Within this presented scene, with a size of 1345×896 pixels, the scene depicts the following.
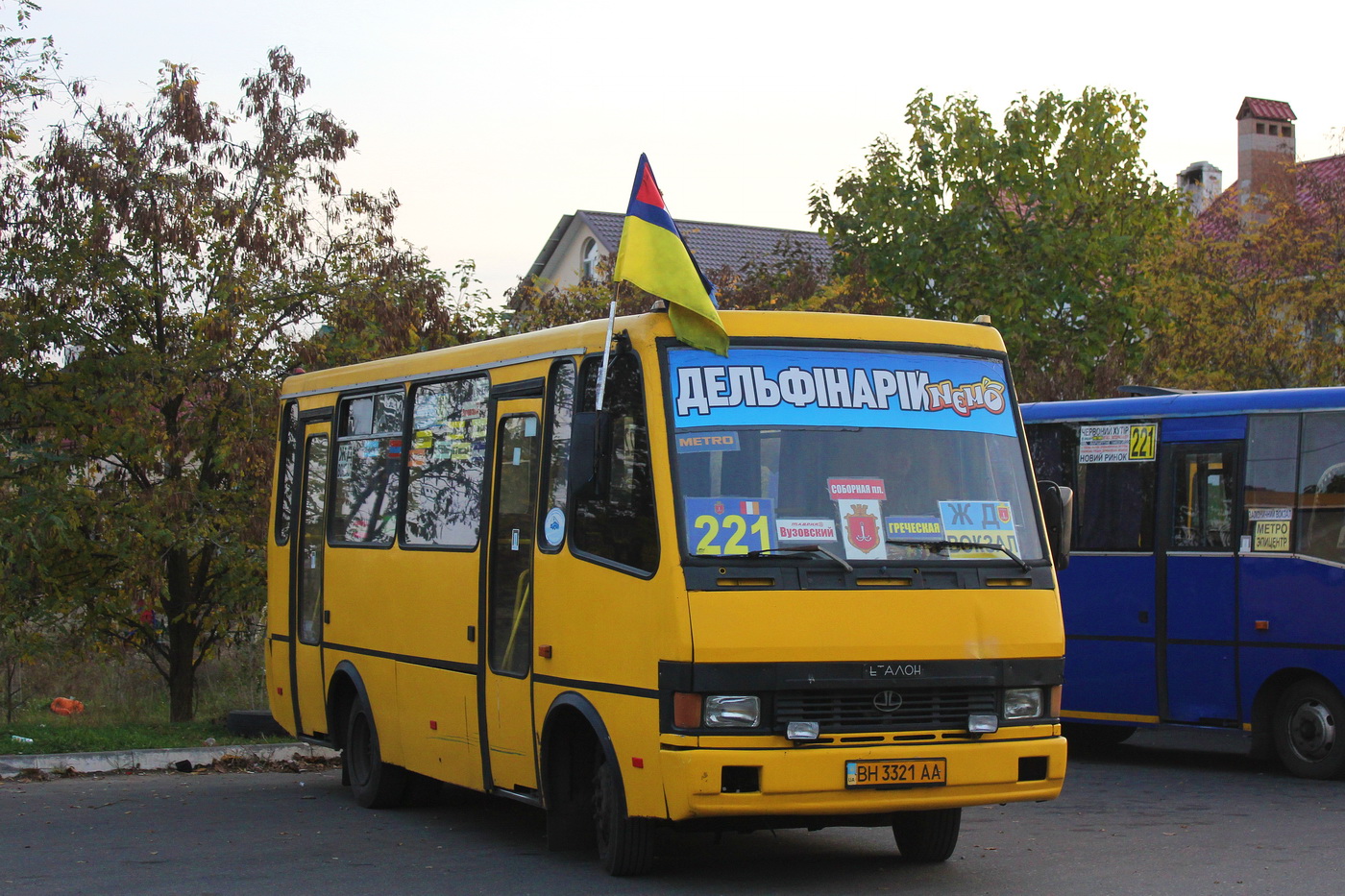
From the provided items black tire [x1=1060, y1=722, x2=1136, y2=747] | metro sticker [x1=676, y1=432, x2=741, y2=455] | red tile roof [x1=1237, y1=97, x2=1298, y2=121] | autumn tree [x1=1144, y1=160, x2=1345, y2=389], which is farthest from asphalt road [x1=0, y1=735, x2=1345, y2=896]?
red tile roof [x1=1237, y1=97, x2=1298, y2=121]

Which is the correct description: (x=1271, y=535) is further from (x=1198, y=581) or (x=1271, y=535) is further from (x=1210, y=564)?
(x=1198, y=581)

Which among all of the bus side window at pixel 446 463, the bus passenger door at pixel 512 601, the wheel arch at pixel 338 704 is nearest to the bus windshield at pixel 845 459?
the bus passenger door at pixel 512 601

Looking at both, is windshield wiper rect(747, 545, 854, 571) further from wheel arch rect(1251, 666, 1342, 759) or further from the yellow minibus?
wheel arch rect(1251, 666, 1342, 759)

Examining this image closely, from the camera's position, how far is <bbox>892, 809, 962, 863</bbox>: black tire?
8.83 metres

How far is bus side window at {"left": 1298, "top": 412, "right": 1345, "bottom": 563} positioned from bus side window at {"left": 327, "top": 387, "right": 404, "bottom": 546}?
6.58 metres

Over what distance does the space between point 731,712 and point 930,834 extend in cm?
183

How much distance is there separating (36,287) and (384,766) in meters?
8.52

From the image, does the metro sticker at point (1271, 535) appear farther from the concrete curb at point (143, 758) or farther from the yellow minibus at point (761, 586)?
the concrete curb at point (143, 758)

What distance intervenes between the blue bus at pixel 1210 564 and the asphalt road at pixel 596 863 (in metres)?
0.74

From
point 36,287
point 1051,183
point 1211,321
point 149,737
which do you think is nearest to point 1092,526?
point 149,737

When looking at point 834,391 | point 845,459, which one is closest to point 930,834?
point 845,459

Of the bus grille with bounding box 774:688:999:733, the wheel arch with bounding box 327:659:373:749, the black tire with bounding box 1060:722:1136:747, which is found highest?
the bus grille with bounding box 774:688:999:733

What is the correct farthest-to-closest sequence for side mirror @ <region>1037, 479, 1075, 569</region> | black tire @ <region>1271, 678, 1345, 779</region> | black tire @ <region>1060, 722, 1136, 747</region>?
black tire @ <region>1060, 722, 1136, 747</region>
black tire @ <region>1271, 678, 1345, 779</region>
side mirror @ <region>1037, 479, 1075, 569</region>

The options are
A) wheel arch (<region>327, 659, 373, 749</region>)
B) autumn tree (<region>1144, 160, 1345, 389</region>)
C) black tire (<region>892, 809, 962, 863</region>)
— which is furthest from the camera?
autumn tree (<region>1144, 160, 1345, 389</region>)
